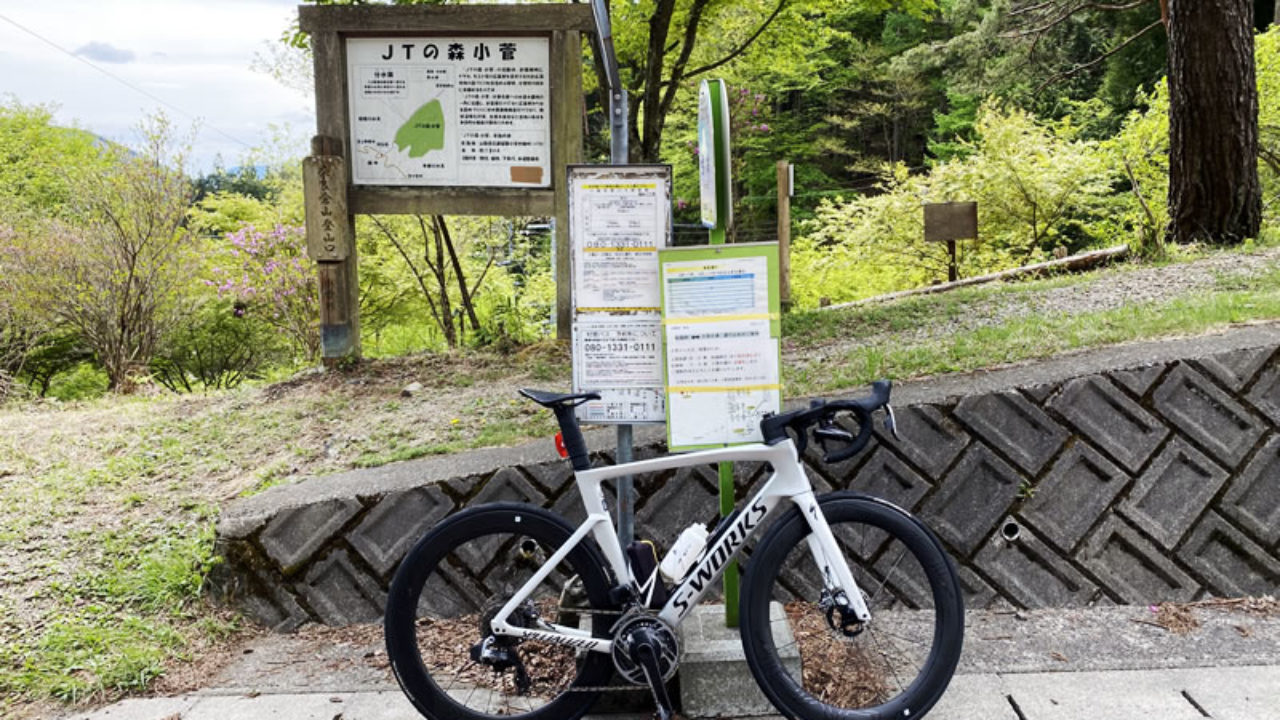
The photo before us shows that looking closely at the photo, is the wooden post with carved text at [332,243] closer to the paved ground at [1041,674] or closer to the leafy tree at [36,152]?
the paved ground at [1041,674]

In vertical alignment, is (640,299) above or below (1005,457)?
above

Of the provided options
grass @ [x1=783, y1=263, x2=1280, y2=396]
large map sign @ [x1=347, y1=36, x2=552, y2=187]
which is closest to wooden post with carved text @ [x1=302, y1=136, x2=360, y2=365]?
large map sign @ [x1=347, y1=36, x2=552, y2=187]

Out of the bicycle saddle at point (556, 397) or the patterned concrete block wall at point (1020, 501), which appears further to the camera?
the patterned concrete block wall at point (1020, 501)

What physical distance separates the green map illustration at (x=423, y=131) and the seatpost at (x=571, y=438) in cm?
390

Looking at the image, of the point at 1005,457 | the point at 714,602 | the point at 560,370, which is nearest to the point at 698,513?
the point at 714,602

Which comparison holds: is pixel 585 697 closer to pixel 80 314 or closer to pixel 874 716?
pixel 874 716

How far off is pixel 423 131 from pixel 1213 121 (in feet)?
21.0

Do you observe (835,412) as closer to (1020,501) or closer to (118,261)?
(1020,501)

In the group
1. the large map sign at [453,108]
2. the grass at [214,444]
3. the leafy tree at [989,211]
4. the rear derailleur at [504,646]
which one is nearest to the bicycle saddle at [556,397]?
the rear derailleur at [504,646]

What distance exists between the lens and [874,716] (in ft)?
8.53

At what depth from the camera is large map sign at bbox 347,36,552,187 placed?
20.0ft

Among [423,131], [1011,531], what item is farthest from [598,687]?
[423,131]

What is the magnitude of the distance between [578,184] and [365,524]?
5.70 feet

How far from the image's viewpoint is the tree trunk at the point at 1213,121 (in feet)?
22.7
